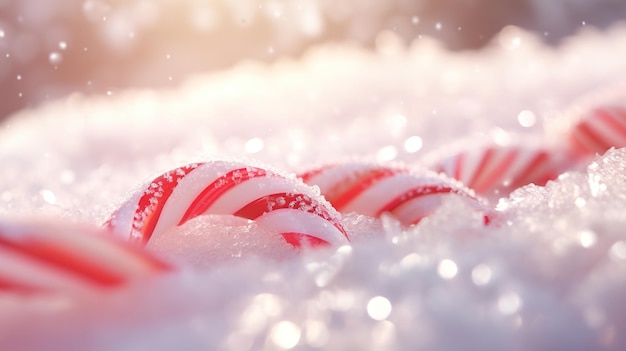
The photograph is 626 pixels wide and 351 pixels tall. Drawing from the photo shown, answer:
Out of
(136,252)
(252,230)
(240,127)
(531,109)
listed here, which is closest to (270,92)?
(240,127)

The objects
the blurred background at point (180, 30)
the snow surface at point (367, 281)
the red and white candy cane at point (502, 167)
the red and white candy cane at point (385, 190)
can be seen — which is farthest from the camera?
the blurred background at point (180, 30)

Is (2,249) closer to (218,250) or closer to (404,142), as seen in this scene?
(218,250)

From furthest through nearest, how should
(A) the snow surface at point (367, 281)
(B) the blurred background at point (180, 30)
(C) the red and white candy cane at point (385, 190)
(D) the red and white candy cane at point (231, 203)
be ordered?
(B) the blurred background at point (180, 30)
(C) the red and white candy cane at point (385, 190)
(D) the red and white candy cane at point (231, 203)
(A) the snow surface at point (367, 281)

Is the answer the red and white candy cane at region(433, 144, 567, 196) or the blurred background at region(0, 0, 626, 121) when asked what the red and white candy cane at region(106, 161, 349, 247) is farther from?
the blurred background at region(0, 0, 626, 121)

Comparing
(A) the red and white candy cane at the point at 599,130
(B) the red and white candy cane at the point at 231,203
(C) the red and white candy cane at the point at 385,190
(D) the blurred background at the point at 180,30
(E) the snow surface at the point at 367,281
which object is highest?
(D) the blurred background at the point at 180,30

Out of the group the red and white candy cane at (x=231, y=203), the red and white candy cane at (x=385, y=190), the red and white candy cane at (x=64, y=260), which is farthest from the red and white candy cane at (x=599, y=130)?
the red and white candy cane at (x=64, y=260)

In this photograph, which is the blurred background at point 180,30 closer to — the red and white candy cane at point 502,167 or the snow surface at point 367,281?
the snow surface at point 367,281

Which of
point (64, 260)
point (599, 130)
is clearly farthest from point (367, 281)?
point (599, 130)

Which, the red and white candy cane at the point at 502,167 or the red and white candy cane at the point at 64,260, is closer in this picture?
the red and white candy cane at the point at 64,260
